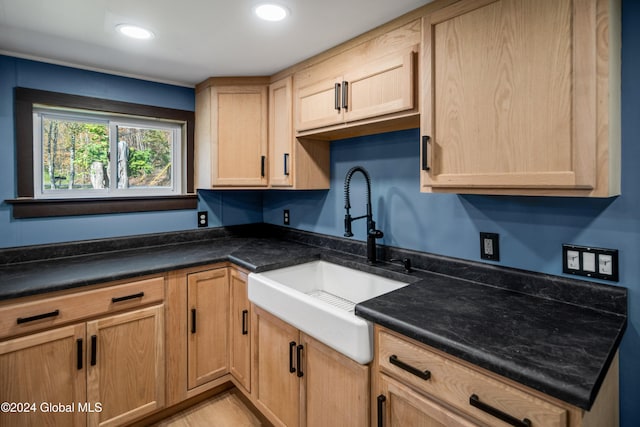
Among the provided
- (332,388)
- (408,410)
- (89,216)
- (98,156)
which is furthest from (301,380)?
(98,156)

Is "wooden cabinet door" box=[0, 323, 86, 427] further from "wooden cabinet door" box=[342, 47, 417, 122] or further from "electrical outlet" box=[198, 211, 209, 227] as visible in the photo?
"wooden cabinet door" box=[342, 47, 417, 122]

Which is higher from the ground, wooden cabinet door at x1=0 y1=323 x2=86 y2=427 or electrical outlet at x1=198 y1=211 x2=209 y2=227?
electrical outlet at x1=198 y1=211 x2=209 y2=227

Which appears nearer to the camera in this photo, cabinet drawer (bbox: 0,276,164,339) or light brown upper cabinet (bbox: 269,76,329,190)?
cabinet drawer (bbox: 0,276,164,339)

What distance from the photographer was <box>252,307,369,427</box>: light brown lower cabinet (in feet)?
4.28

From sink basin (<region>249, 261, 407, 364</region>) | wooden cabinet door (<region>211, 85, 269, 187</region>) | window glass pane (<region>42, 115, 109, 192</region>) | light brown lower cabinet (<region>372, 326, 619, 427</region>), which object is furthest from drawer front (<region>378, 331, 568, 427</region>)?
window glass pane (<region>42, 115, 109, 192</region>)

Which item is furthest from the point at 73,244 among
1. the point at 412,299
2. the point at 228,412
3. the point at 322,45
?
the point at 412,299

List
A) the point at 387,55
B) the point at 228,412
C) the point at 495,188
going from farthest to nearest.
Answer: the point at 228,412 → the point at 387,55 → the point at 495,188

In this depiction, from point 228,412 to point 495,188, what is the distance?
199cm

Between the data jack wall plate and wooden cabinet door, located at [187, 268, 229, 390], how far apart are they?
1798 millimetres

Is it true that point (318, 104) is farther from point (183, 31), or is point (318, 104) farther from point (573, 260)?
point (573, 260)

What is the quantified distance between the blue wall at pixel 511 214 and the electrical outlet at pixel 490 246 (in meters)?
0.02

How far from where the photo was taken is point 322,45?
74.0 inches

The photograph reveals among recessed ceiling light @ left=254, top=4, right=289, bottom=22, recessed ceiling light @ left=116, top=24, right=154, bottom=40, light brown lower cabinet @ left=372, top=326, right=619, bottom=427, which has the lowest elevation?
light brown lower cabinet @ left=372, top=326, right=619, bottom=427

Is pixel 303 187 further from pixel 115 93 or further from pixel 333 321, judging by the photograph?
pixel 115 93
